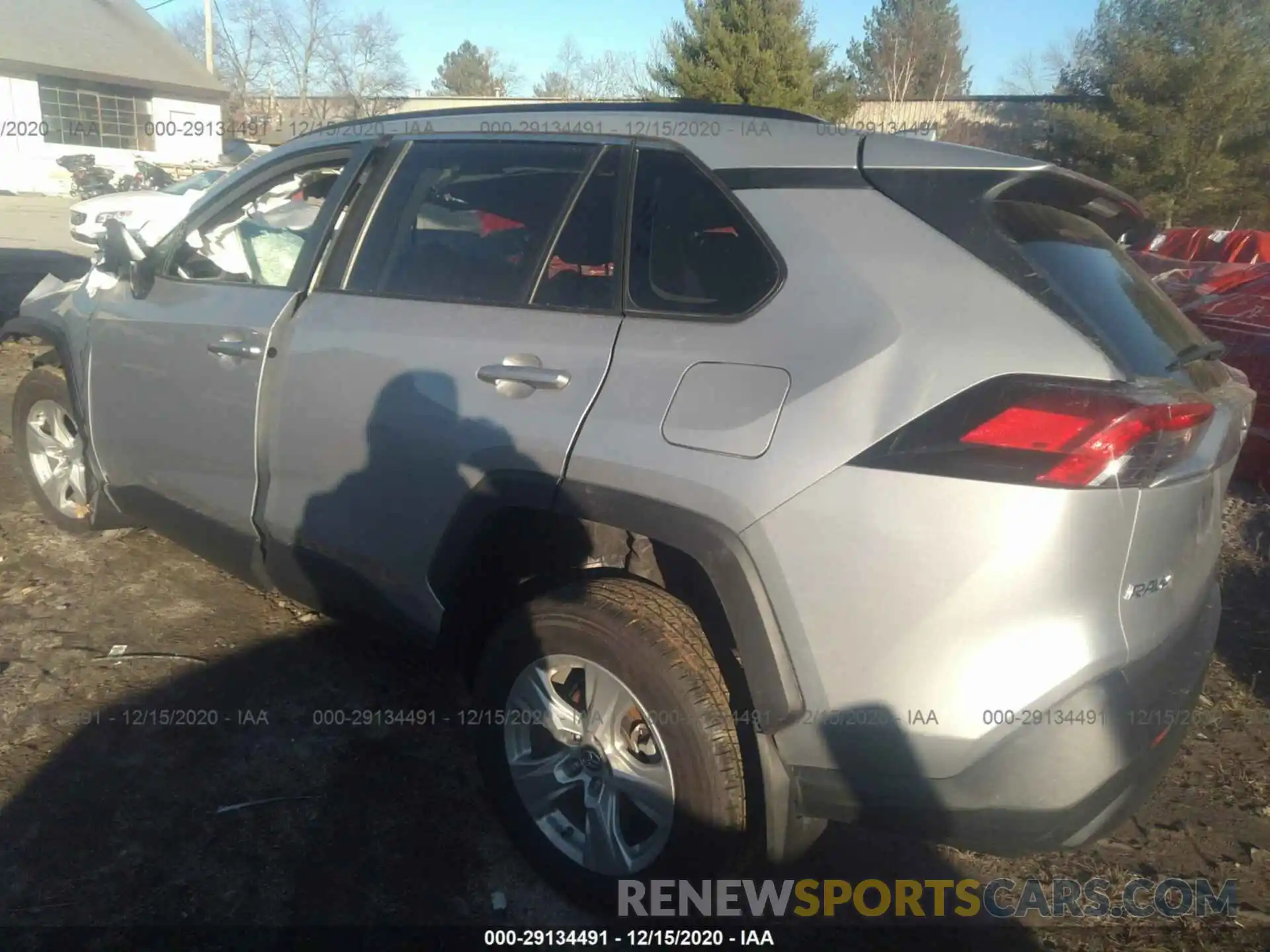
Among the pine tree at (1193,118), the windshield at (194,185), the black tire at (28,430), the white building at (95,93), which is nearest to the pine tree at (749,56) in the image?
the pine tree at (1193,118)

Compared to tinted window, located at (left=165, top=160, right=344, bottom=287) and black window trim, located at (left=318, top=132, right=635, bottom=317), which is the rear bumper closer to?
black window trim, located at (left=318, top=132, right=635, bottom=317)

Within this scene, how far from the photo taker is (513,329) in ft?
8.42

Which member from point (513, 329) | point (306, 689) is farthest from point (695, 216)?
point (306, 689)

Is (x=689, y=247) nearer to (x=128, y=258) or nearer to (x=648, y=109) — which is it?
(x=648, y=109)

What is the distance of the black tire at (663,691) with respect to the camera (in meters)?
2.23

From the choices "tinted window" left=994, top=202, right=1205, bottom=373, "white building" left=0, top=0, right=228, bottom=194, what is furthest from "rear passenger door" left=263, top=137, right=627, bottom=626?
"white building" left=0, top=0, right=228, bottom=194

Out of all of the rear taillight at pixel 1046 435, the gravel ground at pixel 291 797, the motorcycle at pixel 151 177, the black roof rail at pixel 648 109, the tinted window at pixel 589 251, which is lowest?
the gravel ground at pixel 291 797

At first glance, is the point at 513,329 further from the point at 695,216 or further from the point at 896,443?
the point at 896,443

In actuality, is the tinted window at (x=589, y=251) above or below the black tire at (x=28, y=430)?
above

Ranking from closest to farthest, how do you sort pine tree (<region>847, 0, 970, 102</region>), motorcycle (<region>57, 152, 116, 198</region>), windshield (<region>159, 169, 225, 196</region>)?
windshield (<region>159, 169, 225, 196</region>)
motorcycle (<region>57, 152, 116, 198</region>)
pine tree (<region>847, 0, 970, 102</region>)

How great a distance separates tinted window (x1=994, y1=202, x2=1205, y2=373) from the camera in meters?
2.04

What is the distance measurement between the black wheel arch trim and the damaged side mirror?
1996 millimetres

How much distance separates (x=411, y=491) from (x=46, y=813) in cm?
139

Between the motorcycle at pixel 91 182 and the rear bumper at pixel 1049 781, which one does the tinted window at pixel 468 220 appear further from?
the motorcycle at pixel 91 182
